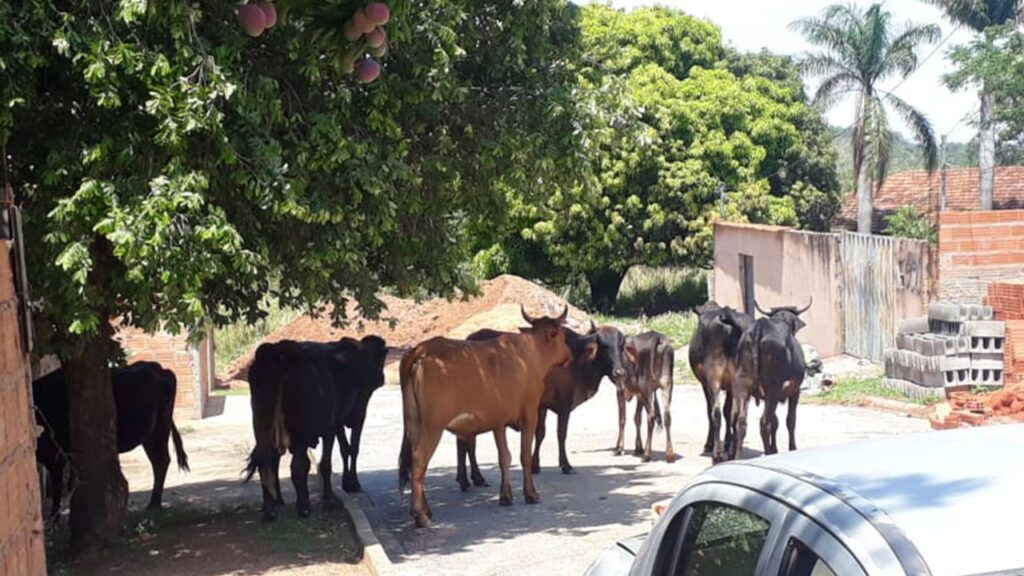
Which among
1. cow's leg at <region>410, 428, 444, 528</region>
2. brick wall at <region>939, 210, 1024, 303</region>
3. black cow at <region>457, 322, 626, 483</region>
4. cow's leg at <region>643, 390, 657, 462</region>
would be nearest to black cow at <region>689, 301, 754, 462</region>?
cow's leg at <region>643, 390, 657, 462</region>

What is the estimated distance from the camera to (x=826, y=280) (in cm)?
2648

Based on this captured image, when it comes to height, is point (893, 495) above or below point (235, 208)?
below

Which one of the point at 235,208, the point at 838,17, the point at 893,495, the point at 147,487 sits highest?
the point at 838,17

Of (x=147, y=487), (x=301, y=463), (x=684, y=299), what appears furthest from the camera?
(x=684, y=299)

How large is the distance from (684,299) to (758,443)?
938 inches

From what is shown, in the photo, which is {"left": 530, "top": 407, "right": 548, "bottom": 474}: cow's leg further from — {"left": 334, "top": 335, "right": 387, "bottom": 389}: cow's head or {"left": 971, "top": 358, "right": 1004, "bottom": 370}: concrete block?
{"left": 971, "top": 358, "right": 1004, "bottom": 370}: concrete block

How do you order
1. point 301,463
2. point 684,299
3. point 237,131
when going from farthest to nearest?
point 684,299 < point 301,463 < point 237,131

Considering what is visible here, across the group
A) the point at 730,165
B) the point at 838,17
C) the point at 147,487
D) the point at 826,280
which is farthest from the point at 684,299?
the point at 147,487

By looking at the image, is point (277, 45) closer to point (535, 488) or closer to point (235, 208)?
point (235, 208)

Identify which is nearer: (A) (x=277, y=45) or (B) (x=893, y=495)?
(B) (x=893, y=495)

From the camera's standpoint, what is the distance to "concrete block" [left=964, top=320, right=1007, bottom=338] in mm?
19328

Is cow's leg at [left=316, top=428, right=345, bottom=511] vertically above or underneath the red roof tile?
underneath

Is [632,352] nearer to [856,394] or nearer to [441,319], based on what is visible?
[856,394]

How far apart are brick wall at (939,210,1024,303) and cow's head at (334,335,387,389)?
11.0m
